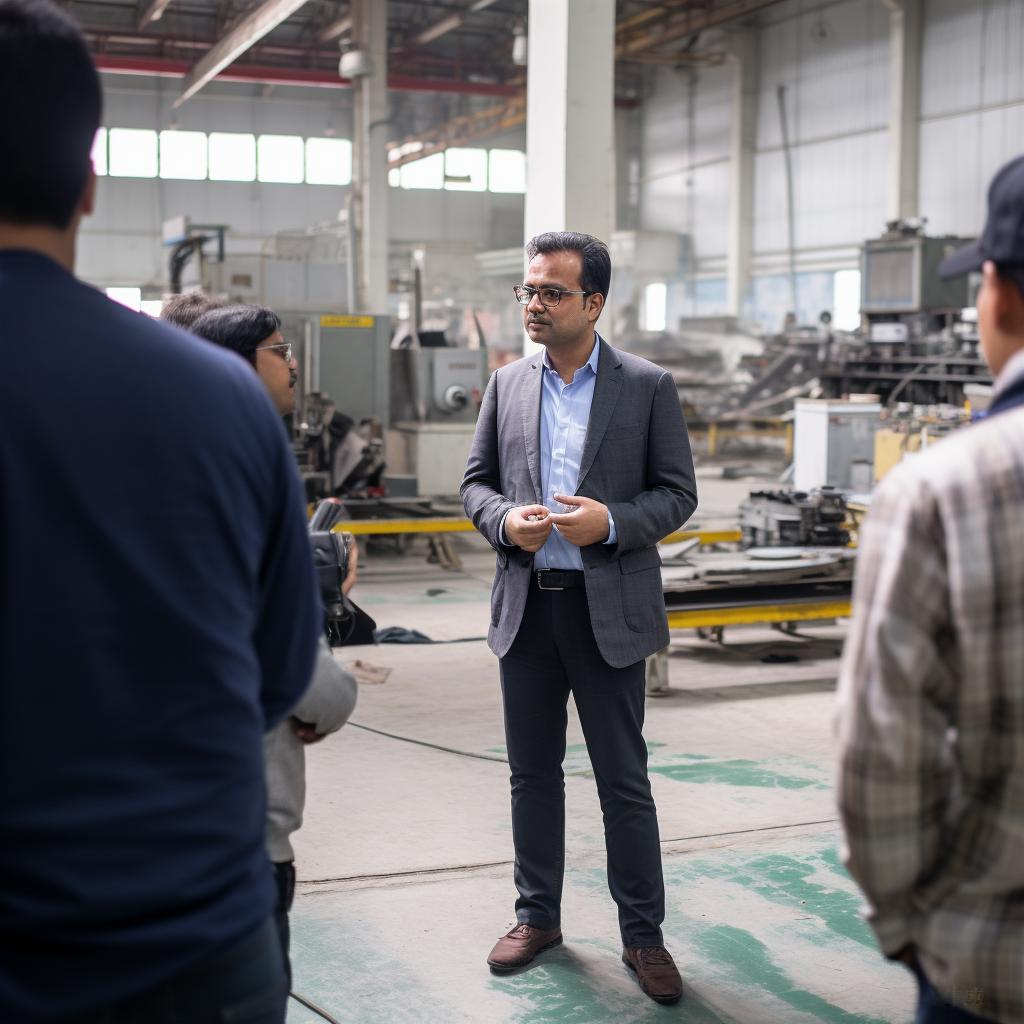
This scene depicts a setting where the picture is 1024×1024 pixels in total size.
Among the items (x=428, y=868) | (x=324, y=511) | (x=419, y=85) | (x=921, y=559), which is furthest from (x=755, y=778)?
(x=419, y=85)

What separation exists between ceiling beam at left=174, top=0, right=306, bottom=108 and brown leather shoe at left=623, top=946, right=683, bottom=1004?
10.0m

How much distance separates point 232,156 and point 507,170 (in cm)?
512

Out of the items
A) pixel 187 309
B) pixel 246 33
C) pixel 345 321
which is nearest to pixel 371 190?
→ pixel 246 33

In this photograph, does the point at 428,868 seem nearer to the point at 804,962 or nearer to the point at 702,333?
the point at 804,962

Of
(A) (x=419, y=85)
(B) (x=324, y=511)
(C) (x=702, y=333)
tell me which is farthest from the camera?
(A) (x=419, y=85)

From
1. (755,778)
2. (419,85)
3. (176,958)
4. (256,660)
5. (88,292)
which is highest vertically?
(419,85)

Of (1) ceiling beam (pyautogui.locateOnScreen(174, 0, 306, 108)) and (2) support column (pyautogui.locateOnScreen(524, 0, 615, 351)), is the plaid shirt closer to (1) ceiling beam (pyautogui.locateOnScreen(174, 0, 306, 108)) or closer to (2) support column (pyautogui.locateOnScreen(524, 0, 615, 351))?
(2) support column (pyautogui.locateOnScreen(524, 0, 615, 351))

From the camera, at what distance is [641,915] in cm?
277

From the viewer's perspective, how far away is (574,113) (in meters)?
5.96

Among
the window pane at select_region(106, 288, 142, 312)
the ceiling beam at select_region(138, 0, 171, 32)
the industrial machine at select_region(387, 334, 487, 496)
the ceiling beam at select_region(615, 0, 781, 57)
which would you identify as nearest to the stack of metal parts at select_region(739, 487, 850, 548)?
the industrial machine at select_region(387, 334, 487, 496)

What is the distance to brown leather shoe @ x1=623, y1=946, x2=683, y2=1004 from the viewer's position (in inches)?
107

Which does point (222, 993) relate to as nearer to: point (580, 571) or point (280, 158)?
point (580, 571)

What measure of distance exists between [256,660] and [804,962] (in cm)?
213

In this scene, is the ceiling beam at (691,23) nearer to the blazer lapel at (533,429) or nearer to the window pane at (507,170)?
the window pane at (507,170)
